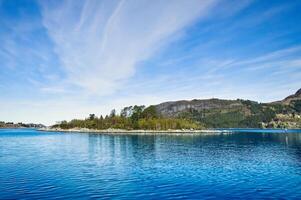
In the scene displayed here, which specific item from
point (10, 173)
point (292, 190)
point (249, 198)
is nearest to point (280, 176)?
point (292, 190)

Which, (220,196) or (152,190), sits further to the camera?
(152,190)

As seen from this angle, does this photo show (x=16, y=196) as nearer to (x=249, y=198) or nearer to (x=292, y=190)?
(x=249, y=198)

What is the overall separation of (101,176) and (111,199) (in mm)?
17471

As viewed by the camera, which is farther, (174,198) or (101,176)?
(101,176)

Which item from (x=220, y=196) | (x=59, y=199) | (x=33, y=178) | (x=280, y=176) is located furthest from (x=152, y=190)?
(x=280, y=176)

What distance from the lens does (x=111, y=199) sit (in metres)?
41.7

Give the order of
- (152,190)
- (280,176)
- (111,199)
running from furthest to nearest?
1. (280,176)
2. (152,190)
3. (111,199)

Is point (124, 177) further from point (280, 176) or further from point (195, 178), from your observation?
point (280, 176)

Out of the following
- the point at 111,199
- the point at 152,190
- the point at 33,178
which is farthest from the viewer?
the point at 33,178

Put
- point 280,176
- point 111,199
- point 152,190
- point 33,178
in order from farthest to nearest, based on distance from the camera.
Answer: point 280,176 → point 33,178 → point 152,190 → point 111,199

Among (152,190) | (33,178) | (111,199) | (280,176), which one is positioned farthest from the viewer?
(280,176)

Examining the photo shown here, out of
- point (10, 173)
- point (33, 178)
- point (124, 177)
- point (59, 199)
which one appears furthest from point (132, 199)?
point (10, 173)

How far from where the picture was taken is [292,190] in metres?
48.0

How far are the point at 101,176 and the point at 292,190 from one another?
32.9 m
